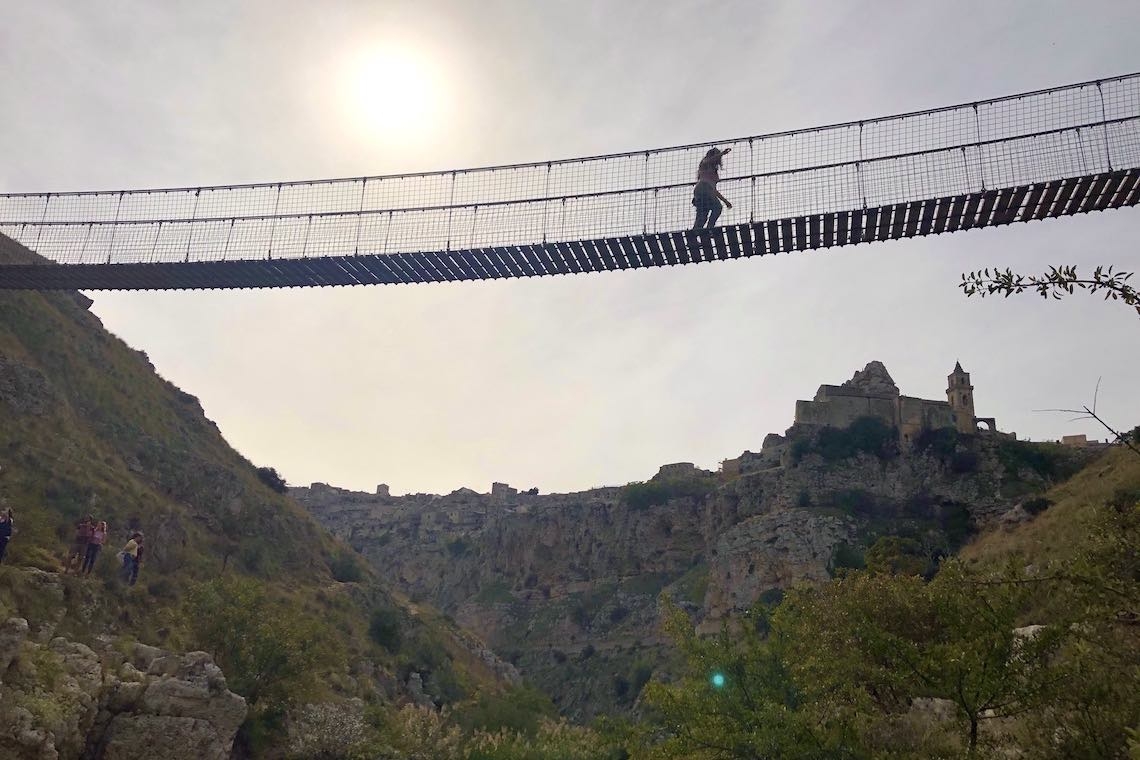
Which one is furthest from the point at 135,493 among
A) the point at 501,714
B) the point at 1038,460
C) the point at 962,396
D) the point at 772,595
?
the point at 962,396

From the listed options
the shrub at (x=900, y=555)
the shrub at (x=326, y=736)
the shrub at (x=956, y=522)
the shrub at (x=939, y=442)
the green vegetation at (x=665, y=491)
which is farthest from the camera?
the green vegetation at (x=665, y=491)

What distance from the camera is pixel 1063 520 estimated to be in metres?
31.1

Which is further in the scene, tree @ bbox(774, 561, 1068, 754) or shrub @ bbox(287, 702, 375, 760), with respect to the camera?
shrub @ bbox(287, 702, 375, 760)

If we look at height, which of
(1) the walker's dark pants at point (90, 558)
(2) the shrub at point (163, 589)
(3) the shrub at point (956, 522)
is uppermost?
(3) the shrub at point (956, 522)

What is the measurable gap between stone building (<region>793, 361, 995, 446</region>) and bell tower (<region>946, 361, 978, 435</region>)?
3.1 inches

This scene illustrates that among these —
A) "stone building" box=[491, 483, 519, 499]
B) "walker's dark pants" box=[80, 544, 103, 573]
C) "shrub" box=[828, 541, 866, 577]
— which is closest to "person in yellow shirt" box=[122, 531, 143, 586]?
"walker's dark pants" box=[80, 544, 103, 573]

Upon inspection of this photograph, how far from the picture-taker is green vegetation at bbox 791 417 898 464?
58.6 m

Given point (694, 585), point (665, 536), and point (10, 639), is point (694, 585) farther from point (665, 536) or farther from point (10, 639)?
point (10, 639)

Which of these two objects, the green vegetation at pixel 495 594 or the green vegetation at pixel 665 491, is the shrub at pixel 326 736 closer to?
the green vegetation at pixel 665 491

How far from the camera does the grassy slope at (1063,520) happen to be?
26453mm

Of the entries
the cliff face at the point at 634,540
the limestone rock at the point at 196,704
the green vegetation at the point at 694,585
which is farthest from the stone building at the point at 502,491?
the limestone rock at the point at 196,704

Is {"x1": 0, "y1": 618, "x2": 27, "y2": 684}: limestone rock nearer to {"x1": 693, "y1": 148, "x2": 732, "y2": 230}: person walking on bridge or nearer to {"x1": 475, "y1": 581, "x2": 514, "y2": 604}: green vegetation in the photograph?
{"x1": 693, "y1": 148, "x2": 732, "y2": 230}: person walking on bridge

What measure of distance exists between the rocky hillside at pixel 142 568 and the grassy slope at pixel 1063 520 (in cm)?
2138

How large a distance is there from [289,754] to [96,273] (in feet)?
42.1
